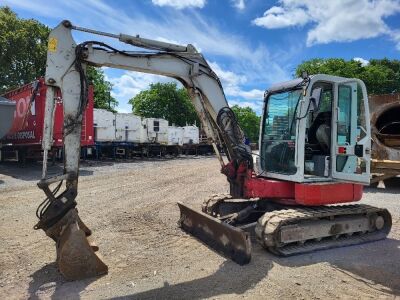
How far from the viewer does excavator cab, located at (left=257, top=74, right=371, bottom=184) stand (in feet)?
20.5

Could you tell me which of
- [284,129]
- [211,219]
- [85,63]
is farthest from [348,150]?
[85,63]

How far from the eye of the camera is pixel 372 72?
41.7 meters

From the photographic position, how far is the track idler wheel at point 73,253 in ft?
15.8

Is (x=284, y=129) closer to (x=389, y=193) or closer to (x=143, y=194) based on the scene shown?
(x=143, y=194)

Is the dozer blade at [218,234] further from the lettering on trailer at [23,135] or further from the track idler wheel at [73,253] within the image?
the lettering on trailer at [23,135]

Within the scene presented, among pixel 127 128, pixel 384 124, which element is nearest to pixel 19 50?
pixel 127 128

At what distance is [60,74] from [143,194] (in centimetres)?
606

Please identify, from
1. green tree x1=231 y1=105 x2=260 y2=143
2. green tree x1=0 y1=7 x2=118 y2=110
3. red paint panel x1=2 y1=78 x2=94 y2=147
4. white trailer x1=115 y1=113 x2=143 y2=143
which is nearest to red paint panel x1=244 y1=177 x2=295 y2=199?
red paint panel x1=2 y1=78 x2=94 y2=147

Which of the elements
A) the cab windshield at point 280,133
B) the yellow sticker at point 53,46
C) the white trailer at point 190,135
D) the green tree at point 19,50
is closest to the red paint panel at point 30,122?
the cab windshield at point 280,133

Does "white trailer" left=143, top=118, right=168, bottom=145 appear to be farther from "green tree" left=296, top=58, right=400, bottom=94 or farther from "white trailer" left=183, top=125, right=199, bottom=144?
"green tree" left=296, top=58, right=400, bottom=94

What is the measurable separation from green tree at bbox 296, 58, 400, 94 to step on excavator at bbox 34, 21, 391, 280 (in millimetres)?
35461

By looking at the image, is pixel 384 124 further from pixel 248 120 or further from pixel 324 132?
pixel 248 120

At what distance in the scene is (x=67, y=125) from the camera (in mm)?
5129

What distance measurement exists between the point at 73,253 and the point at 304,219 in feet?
10.6
